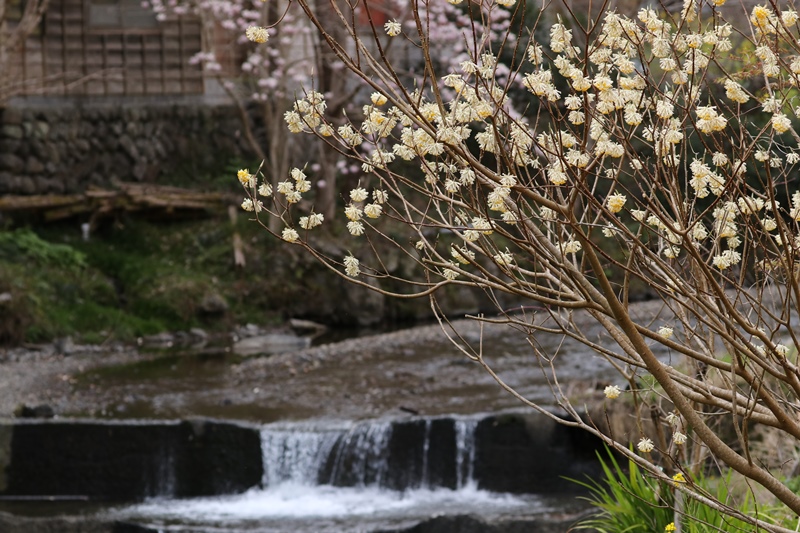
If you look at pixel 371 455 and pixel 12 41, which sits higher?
pixel 12 41

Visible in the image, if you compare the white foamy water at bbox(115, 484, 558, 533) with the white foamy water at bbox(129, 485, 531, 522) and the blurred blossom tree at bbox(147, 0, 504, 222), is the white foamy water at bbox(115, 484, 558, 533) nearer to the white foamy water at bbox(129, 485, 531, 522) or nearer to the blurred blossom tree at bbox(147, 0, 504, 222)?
the white foamy water at bbox(129, 485, 531, 522)

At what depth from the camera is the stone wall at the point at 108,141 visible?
1371 cm

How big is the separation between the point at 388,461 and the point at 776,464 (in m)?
3.10

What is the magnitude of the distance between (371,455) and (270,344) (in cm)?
385

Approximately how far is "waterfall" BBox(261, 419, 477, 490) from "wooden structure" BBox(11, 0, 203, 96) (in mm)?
7281

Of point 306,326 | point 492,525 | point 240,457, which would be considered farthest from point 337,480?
point 306,326

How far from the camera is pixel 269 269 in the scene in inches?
524

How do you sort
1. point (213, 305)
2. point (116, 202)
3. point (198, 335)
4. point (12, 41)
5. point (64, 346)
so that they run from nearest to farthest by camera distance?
point (64, 346), point (198, 335), point (12, 41), point (213, 305), point (116, 202)

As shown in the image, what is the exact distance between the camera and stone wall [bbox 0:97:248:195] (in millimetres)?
13711

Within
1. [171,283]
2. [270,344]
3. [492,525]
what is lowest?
[492,525]

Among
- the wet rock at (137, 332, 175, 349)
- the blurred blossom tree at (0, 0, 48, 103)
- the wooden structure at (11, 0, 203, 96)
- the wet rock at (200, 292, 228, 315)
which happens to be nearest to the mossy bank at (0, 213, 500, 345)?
the wet rock at (200, 292, 228, 315)

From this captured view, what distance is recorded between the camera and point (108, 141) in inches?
564

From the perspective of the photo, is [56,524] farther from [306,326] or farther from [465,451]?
[306,326]

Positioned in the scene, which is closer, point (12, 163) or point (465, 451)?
point (465, 451)
